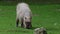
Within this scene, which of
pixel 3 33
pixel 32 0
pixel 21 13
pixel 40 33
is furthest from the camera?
pixel 32 0

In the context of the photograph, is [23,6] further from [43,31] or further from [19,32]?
[43,31]

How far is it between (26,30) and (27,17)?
2.17 ft

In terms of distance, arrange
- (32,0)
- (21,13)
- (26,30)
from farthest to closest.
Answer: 1. (32,0)
2. (21,13)
3. (26,30)

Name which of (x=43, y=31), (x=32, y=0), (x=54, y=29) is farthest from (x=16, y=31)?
(x=32, y=0)

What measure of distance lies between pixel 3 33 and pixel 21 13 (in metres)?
2.13

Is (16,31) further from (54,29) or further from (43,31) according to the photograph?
(43,31)

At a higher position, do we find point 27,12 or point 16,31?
point 27,12

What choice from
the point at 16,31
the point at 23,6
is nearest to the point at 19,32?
the point at 16,31

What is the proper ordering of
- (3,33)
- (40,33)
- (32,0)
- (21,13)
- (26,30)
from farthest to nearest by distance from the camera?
(32,0) → (21,13) → (26,30) → (3,33) → (40,33)

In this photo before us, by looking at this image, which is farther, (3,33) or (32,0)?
(32,0)

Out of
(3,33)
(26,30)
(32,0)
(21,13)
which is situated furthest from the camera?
(32,0)

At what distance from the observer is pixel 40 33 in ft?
18.7

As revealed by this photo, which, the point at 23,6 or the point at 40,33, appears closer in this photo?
the point at 40,33

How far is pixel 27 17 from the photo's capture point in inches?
520
